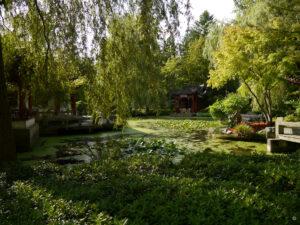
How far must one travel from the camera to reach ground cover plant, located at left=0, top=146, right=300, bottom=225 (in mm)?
2754

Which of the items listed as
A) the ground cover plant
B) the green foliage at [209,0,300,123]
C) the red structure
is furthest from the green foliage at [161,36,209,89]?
the ground cover plant

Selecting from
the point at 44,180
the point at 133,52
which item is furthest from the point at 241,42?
the point at 44,180

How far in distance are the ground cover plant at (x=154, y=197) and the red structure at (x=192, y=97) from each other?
23524 mm

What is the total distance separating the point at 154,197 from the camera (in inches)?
128

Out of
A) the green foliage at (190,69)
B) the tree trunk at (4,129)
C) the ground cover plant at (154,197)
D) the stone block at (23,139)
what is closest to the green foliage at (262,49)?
the ground cover plant at (154,197)

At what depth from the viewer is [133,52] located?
5.79 m

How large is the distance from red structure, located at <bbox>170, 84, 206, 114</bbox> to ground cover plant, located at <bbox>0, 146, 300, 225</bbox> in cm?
2352

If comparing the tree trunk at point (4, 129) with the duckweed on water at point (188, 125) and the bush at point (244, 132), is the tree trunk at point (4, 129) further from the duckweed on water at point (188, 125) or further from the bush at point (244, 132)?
the duckweed on water at point (188, 125)

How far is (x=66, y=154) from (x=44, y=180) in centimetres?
420

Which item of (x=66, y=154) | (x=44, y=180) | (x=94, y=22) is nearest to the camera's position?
(x=44, y=180)

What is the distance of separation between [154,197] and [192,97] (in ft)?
83.3

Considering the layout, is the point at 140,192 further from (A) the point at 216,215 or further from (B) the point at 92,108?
(B) the point at 92,108

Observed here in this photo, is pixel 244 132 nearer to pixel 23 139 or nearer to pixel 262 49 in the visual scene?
pixel 262 49

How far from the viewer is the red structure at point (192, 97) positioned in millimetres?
28062
